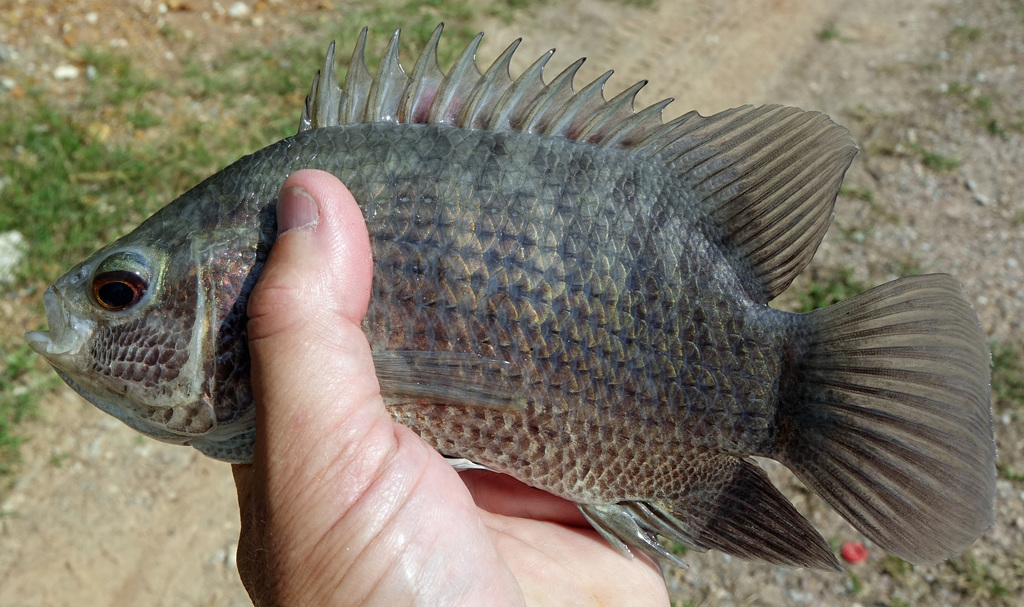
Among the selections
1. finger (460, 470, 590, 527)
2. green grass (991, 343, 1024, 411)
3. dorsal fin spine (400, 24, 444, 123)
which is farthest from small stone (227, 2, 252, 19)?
green grass (991, 343, 1024, 411)

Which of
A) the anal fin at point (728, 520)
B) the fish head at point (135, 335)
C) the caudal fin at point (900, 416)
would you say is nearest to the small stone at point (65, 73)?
the fish head at point (135, 335)

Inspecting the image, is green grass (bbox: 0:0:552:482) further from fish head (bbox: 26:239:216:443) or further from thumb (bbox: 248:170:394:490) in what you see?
thumb (bbox: 248:170:394:490)

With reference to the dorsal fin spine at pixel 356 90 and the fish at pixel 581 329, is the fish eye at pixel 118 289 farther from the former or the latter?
the dorsal fin spine at pixel 356 90

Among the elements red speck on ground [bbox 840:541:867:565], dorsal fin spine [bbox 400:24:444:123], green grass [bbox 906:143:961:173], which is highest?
green grass [bbox 906:143:961:173]

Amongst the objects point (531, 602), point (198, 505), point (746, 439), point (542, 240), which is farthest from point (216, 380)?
point (198, 505)

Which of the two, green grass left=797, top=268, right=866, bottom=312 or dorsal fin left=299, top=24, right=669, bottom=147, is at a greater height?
dorsal fin left=299, top=24, right=669, bottom=147

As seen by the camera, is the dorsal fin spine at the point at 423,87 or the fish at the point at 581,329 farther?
the dorsal fin spine at the point at 423,87
